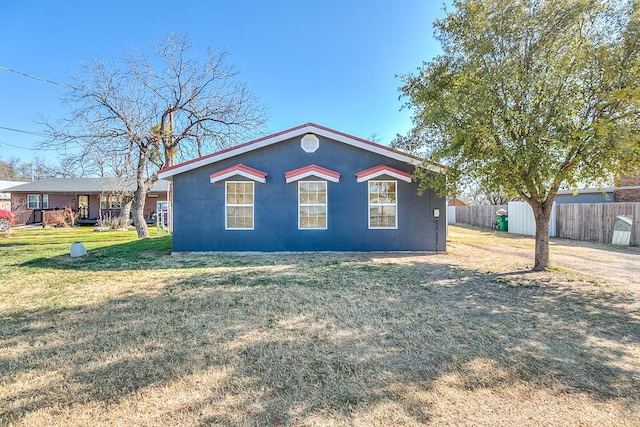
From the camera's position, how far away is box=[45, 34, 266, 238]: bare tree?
12.5m

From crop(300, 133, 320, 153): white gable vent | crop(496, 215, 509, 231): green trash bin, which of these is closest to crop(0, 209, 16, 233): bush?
crop(300, 133, 320, 153): white gable vent

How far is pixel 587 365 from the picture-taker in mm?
3045

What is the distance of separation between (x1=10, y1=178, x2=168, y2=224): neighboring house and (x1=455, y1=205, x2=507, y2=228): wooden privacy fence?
79.3 ft

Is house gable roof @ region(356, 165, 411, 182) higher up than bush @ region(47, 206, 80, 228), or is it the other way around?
house gable roof @ region(356, 165, 411, 182)

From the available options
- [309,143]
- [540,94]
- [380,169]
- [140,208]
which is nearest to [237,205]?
[309,143]

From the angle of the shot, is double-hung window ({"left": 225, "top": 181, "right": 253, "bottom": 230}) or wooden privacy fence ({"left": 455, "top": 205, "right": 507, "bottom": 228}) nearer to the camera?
double-hung window ({"left": 225, "top": 181, "right": 253, "bottom": 230})

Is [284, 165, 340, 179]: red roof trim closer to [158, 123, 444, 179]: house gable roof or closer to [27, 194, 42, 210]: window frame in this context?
[158, 123, 444, 179]: house gable roof

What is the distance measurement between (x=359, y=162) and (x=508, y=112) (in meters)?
4.42

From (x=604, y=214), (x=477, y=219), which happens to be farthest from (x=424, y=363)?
(x=477, y=219)

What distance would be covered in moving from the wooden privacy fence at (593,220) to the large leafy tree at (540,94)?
823 centimetres

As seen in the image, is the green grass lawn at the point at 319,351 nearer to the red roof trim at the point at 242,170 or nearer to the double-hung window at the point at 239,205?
the double-hung window at the point at 239,205

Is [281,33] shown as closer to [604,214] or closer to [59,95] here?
[59,95]

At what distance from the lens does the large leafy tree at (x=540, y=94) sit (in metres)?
5.83

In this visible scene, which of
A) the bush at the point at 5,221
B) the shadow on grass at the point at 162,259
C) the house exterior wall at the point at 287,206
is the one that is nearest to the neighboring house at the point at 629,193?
the house exterior wall at the point at 287,206
